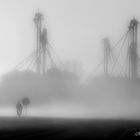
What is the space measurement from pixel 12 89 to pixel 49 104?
17.9 m

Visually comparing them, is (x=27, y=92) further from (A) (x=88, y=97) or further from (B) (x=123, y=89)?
(B) (x=123, y=89)

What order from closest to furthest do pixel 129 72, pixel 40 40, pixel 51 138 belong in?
pixel 51 138, pixel 40 40, pixel 129 72

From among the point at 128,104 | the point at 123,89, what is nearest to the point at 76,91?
the point at 123,89

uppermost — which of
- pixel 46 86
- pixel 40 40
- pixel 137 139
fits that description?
pixel 40 40

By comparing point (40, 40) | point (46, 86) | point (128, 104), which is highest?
point (40, 40)

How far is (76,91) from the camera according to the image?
531ft

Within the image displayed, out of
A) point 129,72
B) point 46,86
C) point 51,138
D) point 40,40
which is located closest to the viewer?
point 51,138

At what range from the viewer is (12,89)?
15288 cm

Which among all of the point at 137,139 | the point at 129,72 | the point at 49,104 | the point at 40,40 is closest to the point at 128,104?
the point at 129,72

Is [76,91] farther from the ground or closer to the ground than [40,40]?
closer to the ground

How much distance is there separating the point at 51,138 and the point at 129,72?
405 ft

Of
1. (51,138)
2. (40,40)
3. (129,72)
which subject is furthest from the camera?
(129,72)

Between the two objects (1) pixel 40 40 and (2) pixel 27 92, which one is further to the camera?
(2) pixel 27 92

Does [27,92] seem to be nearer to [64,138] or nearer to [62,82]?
[62,82]
